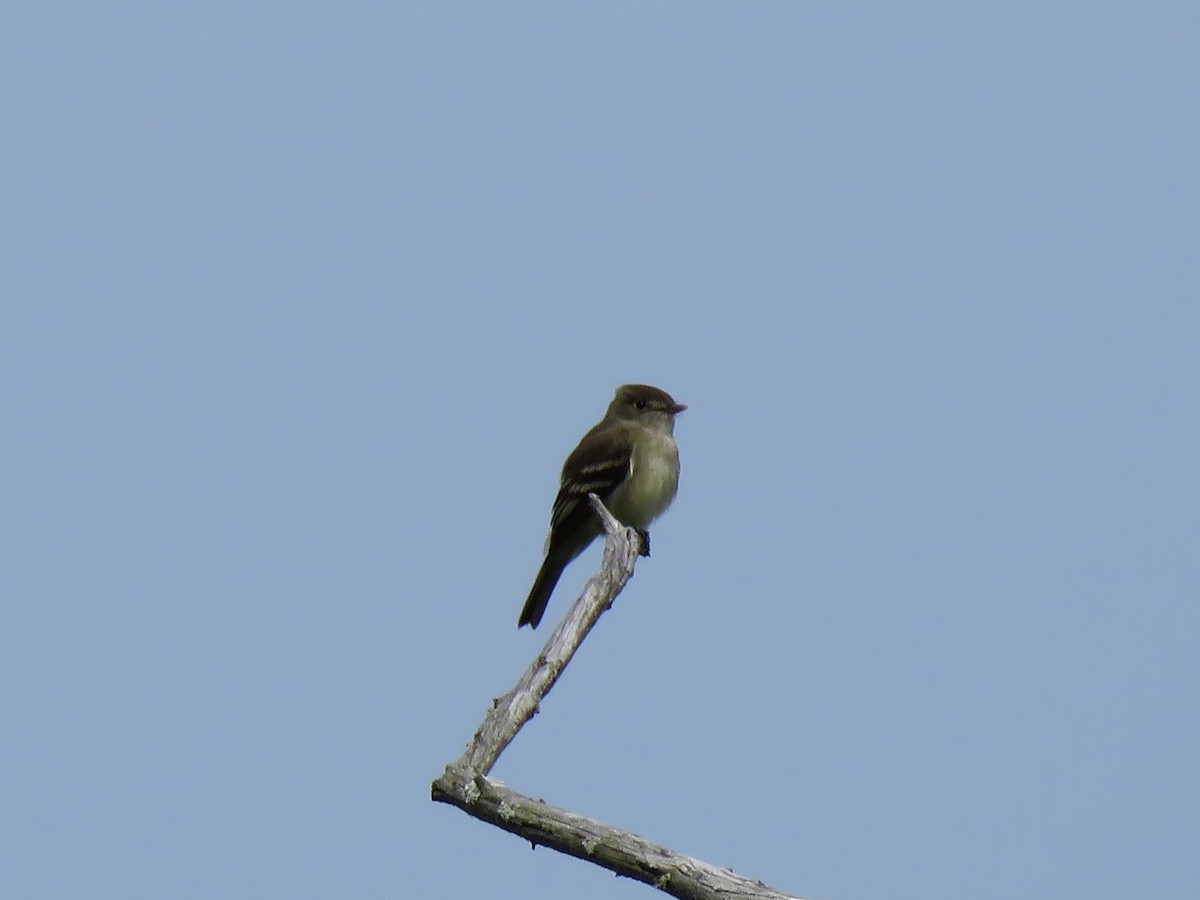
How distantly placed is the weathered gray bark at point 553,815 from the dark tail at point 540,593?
4.57 metres

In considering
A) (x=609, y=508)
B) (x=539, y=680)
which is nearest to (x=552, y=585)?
(x=609, y=508)

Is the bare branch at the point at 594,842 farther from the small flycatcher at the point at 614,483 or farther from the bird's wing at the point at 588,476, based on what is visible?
the bird's wing at the point at 588,476

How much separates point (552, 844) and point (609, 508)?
6.31 meters

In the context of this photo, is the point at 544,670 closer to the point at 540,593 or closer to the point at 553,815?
the point at 553,815

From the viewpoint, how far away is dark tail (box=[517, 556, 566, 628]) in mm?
11383

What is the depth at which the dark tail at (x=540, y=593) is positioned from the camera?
1138 centimetres

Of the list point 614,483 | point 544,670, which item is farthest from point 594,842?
point 614,483

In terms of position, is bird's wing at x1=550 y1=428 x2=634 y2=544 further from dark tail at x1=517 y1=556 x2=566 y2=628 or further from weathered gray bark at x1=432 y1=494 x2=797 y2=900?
weathered gray bark at x1=432 y1=494 x2=797 y2=900

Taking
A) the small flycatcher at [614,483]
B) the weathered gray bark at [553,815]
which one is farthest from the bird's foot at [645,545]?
the weathered gray bark at [553,815]

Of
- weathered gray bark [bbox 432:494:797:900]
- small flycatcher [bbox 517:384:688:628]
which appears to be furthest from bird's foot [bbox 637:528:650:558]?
weathered gray bark [bbox 432:494:797:900]

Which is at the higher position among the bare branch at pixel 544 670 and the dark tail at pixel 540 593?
the dark tail at pixel 540 593

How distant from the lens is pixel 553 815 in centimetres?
591

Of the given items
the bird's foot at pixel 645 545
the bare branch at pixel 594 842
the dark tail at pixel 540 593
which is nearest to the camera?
the bare branch at pixel 594 842

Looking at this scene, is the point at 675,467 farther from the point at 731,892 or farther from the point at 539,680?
the point at 731,892
